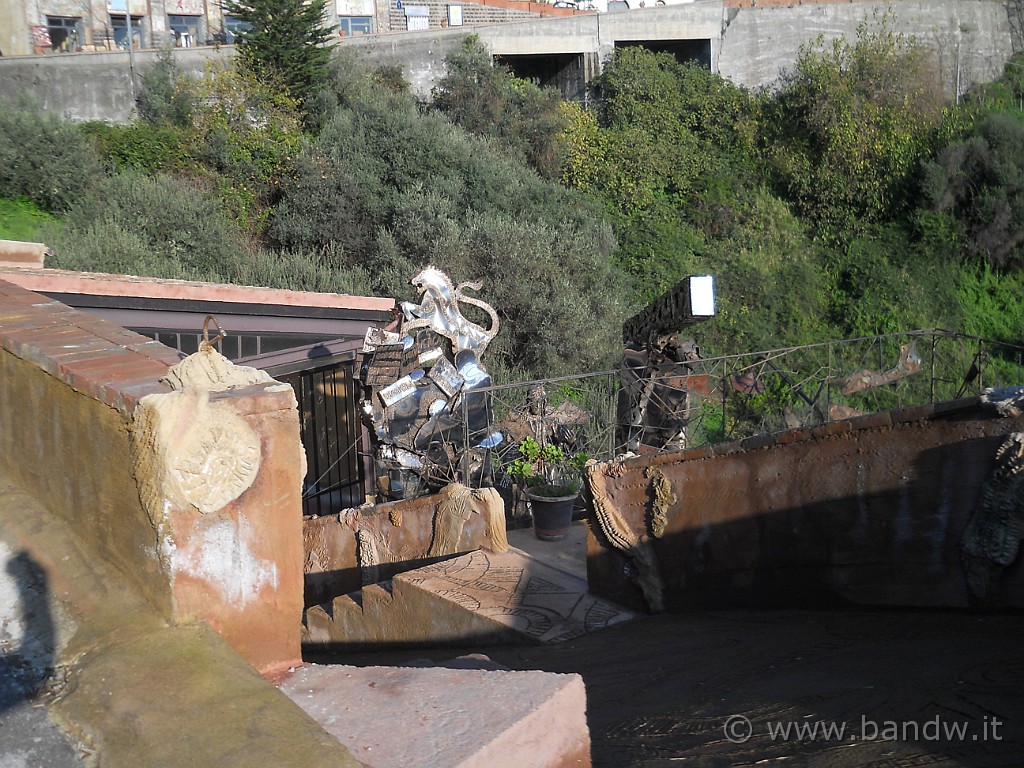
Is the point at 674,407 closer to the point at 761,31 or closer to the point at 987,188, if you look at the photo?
the point at 987,188

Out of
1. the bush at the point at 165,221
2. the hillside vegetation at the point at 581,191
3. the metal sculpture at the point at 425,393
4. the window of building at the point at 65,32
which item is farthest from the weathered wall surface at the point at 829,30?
the metal sculpture at the point at 425,393

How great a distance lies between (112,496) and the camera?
287 cm

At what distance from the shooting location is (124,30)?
95.1ft

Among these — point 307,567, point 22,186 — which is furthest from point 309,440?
point 22,186

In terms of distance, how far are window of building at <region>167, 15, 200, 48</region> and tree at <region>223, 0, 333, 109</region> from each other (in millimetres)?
6625

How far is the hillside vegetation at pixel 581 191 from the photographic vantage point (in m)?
18.9

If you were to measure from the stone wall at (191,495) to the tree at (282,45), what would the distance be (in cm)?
2180

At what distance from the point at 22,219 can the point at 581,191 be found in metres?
13.4

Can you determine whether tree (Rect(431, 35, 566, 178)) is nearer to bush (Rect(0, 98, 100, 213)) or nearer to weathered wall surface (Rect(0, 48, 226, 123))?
weathered wall surface (Rect(0, 48, 226, 123))

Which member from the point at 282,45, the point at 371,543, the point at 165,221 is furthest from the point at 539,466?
the point at 282,45

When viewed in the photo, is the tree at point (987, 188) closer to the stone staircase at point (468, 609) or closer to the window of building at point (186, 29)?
the stone staircase at point (468, 609)

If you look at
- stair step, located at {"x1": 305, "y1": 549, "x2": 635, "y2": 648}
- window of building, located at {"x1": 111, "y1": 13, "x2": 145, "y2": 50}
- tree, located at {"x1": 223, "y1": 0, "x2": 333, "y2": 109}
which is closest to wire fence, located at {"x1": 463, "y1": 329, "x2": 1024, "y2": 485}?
stair step, located at {"x1": 305, "y1": 549, "x2": 635, "y2": 648}

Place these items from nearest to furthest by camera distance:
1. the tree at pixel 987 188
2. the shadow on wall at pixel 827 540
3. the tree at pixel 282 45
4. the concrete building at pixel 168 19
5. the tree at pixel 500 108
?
the shadow on wall at pixel 827 540 → the tree at pixel 987 188 → the tree at pixel 282 45 → the tree at pixel 500 108 → the concrete building at pixel 168 19

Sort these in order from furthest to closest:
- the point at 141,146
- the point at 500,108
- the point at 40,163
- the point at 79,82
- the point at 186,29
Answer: the point at 186,29
the point at 500,108
the point at 79,82
the point at 141,146
the point at 40,163
